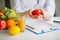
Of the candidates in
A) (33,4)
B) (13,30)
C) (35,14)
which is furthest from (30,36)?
(33,4)

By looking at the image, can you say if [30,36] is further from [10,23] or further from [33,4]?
[33,4]

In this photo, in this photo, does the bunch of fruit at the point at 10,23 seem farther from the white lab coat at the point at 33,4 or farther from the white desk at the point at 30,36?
the white lab coat at the point at 33,4

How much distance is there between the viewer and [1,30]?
0.94 meters

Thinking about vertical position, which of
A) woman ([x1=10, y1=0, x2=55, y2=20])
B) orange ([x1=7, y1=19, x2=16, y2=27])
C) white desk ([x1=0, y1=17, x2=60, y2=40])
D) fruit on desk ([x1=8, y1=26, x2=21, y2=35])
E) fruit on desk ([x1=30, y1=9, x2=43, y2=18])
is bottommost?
white desk ([x1=0, y1=17, x2=60, y2=40])

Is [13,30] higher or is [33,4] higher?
[33,4]

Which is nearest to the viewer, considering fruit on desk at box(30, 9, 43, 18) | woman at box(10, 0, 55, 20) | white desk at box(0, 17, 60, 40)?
white desk at box(0, 17, 60, 40)

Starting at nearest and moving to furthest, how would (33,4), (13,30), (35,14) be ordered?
(13,30) → (35,14) → (33,4)

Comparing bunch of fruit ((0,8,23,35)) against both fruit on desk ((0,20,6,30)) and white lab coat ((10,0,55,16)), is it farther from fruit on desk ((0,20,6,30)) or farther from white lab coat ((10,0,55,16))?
white lab coat ((10,0,55,16))

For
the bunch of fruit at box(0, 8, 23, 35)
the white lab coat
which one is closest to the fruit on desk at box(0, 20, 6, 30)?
the bunch of fruit at box(0, 8, 23, 35)

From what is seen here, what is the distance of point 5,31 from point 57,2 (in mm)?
1743

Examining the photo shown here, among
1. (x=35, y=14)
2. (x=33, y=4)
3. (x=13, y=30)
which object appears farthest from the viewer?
(x=33, y=4)

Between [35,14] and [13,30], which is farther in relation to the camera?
[35,14]

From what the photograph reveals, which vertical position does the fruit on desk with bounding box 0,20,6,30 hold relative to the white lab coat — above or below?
below

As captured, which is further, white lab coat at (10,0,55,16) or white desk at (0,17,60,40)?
white lab coat at (10,0,55,16)
